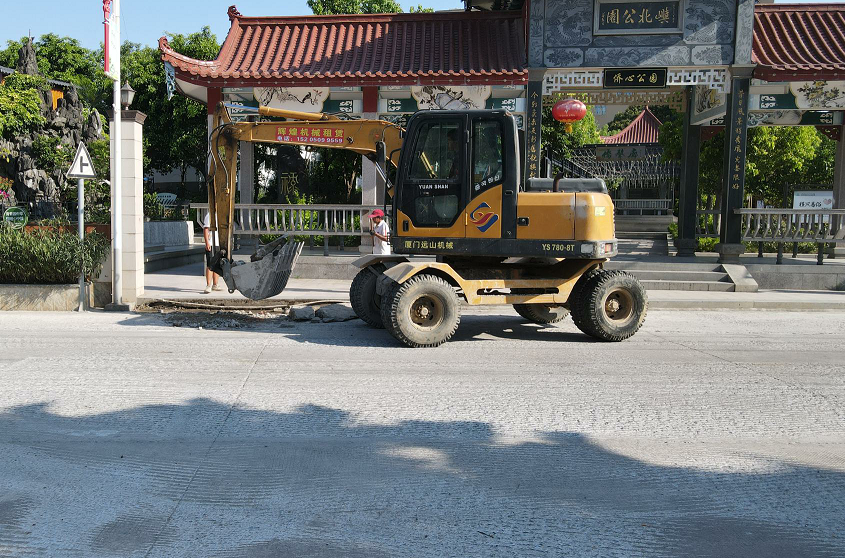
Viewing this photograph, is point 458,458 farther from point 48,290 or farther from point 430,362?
point 48,290

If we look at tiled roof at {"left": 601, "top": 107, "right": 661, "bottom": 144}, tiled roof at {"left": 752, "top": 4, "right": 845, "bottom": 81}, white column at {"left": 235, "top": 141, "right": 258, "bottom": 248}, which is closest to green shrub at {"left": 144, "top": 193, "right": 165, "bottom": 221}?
white column at {"left": 235, "top": 141, "right": 258, "bottom": 248}

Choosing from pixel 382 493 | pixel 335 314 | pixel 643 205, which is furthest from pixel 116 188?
pixel 643 205

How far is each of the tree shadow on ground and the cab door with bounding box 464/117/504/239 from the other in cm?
383

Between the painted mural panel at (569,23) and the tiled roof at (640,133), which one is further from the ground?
the tiled roof at (640,133)

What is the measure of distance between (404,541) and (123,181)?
404 inches

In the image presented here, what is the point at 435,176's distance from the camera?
9.07 metres

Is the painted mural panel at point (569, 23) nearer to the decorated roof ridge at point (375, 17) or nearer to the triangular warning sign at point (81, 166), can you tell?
the decorated roof ridge at point (375, 17)

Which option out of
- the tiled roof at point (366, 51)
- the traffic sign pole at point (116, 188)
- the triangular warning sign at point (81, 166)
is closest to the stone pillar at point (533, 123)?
the tiled roof at point (366, 51)

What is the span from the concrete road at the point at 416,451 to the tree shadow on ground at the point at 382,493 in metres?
0.02

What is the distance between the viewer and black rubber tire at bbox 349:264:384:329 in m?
10.1

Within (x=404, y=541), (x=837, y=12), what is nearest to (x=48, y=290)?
(x=404, y=541)

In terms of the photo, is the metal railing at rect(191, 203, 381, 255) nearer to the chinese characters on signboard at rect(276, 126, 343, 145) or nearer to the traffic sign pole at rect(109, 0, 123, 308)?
the traffic sign pole at rect(109, 0, 123, 308)

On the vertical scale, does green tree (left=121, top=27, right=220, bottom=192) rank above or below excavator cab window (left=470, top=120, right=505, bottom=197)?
above

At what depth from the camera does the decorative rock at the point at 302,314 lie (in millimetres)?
10906
